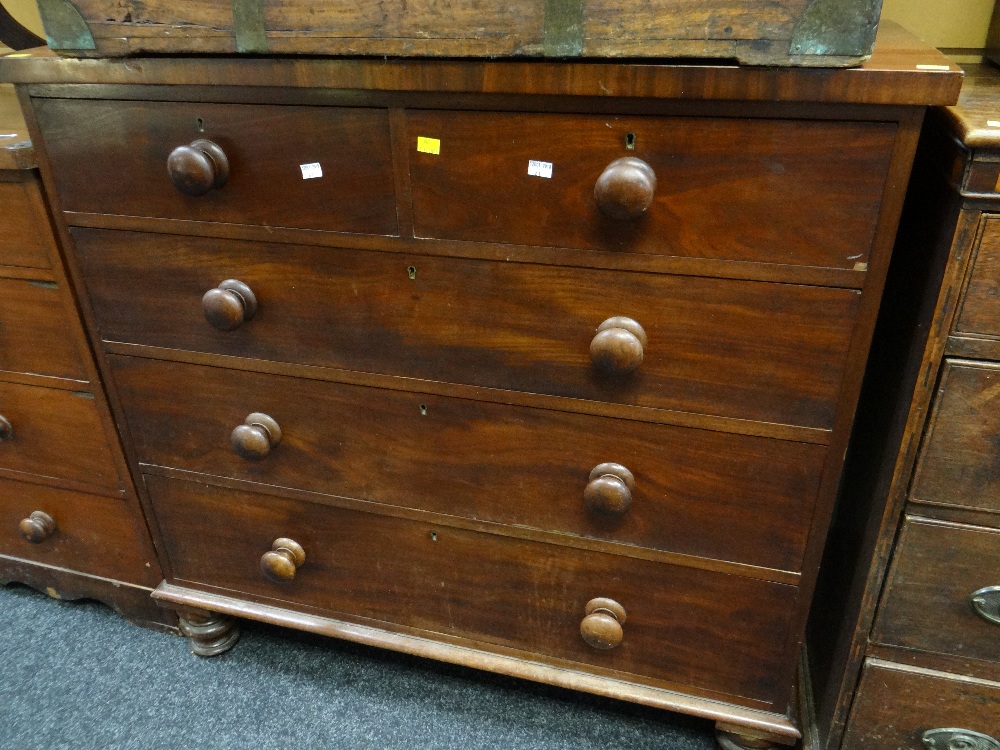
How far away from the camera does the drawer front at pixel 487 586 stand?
990 millimetres

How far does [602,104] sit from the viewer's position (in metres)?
0.75

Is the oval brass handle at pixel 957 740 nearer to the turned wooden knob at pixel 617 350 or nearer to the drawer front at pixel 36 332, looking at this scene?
the turned wooden knob at pixel 617 350

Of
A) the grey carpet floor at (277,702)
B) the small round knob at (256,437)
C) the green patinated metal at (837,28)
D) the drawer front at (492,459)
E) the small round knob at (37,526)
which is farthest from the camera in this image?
the small round knob at (37,526)

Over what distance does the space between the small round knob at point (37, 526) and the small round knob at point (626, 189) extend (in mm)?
1131

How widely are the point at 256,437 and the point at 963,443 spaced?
86 centimetres

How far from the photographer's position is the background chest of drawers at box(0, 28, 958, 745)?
0.75m

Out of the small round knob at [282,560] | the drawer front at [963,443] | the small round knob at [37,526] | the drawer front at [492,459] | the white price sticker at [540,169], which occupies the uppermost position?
the white price sticker at [540,169]

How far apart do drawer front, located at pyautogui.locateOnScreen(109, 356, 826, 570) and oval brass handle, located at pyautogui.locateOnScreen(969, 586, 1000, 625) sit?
20cm

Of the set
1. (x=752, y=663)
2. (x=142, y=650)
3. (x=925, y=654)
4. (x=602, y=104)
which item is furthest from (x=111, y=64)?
(x=925, y=654)

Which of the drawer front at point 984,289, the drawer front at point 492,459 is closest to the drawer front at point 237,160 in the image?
the drawer front at point 492,459

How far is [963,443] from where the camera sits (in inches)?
31.7

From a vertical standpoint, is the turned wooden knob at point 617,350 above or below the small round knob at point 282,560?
above

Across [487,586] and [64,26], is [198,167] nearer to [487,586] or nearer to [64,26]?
[64,26]

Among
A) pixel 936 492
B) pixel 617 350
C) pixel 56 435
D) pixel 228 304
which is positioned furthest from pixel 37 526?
pixel 936 492
